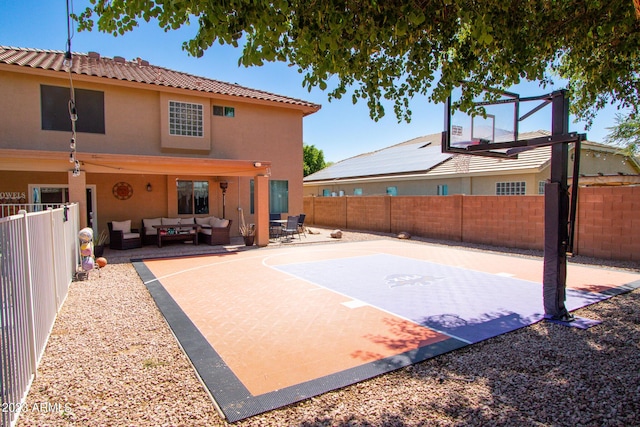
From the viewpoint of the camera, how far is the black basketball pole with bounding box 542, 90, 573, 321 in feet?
20.0

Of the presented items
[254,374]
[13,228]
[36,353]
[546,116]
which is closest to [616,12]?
[546,116]

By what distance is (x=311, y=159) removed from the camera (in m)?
48.8

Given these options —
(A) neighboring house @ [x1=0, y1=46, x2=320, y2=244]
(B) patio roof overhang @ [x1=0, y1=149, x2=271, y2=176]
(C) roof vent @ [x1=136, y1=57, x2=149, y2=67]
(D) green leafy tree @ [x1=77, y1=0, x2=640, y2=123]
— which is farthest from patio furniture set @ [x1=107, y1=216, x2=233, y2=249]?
(D) green leafy tree @ [x1=77, y1=0, x2=640, y2=123]

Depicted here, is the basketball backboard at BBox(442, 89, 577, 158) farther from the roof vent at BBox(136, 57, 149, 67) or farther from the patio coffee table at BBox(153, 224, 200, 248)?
the roof vent at BBox(136, 57, 149, 67)

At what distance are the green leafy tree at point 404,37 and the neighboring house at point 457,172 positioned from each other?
281 inches

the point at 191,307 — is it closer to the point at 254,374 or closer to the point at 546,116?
the point at 254,374

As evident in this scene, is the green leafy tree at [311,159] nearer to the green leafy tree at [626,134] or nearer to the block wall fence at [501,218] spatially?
the block wall fence at [501,218]

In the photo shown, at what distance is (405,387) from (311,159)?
150 feet

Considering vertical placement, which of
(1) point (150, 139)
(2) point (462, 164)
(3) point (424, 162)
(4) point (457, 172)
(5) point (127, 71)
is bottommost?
(4) point (457, 172)

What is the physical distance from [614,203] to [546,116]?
271 inches

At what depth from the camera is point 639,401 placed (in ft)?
12.3

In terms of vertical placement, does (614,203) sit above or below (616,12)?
below

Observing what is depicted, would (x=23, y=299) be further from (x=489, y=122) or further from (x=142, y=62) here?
(x=142, y=62)

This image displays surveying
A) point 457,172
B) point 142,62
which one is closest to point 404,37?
point 457,172
